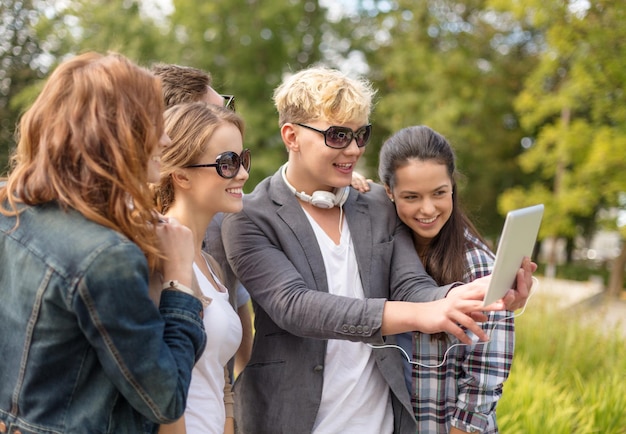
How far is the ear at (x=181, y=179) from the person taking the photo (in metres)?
1.98

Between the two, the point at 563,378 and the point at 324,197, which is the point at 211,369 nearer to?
the point at 324,197

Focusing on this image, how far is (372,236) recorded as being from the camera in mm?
2314

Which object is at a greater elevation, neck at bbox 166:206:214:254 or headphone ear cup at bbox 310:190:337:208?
headphone ear cup at bbox 310:190:337:208

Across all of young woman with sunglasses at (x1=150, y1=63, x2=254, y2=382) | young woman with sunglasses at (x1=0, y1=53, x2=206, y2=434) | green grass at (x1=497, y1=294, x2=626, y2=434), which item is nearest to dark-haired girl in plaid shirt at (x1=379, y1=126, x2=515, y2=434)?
young woman with sunglasses at (x1=150, y1=63, x2=254, y2=382)

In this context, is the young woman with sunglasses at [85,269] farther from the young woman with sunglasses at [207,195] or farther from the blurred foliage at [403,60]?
the blurred foliage at [403,60]

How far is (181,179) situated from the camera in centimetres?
200

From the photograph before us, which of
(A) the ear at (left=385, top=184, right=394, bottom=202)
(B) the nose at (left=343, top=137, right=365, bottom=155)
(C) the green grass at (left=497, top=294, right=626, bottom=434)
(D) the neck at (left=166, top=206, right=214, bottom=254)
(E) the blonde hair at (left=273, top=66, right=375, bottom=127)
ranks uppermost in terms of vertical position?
(E) the blonde hair at (left=273, top=66, right=375, bottom=127)

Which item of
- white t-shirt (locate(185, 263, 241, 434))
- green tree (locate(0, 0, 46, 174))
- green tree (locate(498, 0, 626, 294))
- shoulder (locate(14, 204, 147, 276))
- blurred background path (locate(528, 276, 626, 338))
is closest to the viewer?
shoulder (locate(14, 204, 147, 276))

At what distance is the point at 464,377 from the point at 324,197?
2.84ft

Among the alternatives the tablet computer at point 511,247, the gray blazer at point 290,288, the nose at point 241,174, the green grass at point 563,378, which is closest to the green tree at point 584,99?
the green grass at point 563,378

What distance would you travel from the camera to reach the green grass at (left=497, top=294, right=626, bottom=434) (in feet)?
12.9

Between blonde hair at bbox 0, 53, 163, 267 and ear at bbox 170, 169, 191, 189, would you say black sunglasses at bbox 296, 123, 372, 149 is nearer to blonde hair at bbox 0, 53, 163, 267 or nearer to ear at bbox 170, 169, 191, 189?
ear at bbox 170, 169, 191, 189

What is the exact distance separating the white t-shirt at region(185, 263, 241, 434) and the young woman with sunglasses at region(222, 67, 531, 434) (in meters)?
0.19

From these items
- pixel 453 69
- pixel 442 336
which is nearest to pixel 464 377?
pixel 442 336
